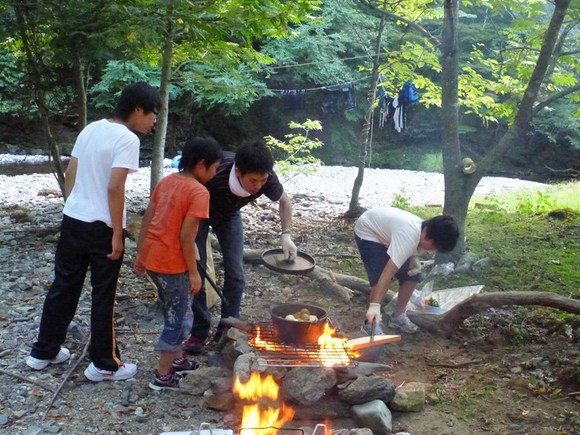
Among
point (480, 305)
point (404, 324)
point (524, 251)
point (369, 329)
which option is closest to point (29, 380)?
point (369, 329)

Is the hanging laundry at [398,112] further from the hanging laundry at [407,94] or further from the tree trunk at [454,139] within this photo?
the tree trunk at [454,139]

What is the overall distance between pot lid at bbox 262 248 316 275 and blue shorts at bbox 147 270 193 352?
787 millimetres

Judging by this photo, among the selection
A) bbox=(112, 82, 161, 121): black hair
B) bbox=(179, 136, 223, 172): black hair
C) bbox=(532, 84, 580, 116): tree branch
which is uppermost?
bbox=(532, 84, 580, 116): tree branch

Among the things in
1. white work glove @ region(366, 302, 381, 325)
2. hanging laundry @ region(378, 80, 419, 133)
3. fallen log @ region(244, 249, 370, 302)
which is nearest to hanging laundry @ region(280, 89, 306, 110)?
hanging laundry @ region(378, 80, 419, 133)

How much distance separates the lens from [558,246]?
7438mm

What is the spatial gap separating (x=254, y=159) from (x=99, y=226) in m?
1.10

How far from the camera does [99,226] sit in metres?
3.50

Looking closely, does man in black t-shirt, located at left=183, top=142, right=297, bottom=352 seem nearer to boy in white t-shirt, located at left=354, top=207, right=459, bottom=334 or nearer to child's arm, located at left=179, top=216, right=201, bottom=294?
child's arm, located at left=179, top=216, right=201, bottom=294

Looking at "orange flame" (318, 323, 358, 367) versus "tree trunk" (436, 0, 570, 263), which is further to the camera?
"tree trunk" (436, 0, 570, 263)

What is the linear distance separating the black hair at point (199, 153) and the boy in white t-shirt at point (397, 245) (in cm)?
158

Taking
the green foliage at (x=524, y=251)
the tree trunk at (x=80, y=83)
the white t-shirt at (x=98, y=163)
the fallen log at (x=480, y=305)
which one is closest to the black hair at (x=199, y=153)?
the white t-shirt at (x=98, y=163)

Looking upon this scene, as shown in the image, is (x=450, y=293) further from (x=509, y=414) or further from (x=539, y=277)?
(x=509, y=414)

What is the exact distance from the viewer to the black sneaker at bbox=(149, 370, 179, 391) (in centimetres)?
366

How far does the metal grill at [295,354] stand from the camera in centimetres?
331
